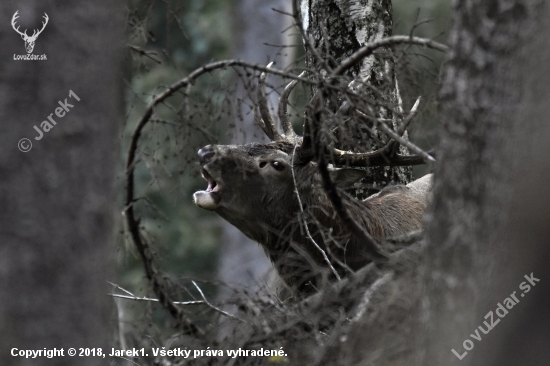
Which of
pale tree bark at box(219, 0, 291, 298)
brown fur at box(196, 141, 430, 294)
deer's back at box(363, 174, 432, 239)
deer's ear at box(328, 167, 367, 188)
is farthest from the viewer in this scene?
pale tree bark at box(219, 0, 291, 298)

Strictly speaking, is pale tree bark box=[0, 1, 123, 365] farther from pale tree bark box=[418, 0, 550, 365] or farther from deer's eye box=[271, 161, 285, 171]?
deer's eye box=[271, 161, 285, 171]

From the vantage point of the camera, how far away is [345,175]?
245 inches

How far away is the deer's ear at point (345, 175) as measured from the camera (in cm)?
616

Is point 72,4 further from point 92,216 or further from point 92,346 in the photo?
point 92,346

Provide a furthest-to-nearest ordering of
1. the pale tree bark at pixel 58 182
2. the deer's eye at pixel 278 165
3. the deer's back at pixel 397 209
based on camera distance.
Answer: the deer's back at pixel 397 209 → the deer's eye at pixel 278 165 → the pale tree bark at pixel 58 182

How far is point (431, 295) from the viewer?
3213mm

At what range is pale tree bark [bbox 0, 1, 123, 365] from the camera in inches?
112

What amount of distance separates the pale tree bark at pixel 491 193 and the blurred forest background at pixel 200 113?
3.25 feet

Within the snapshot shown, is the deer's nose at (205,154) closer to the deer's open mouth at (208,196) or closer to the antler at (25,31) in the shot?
the deer's open mouth at (208,196)

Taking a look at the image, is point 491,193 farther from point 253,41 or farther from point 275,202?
point 253,41

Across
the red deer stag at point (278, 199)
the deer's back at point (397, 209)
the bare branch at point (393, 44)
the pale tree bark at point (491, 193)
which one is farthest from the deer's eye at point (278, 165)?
the pale tree bark at point (491, 193)

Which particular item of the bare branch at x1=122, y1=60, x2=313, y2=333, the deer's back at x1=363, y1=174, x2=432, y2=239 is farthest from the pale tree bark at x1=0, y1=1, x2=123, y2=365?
the deer's back at x1=363, y1=174, x2=432, y2=239

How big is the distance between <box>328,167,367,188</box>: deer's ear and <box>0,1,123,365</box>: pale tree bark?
10.8 feet

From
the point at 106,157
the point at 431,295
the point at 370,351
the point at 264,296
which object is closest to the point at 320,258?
the point at 264,296
